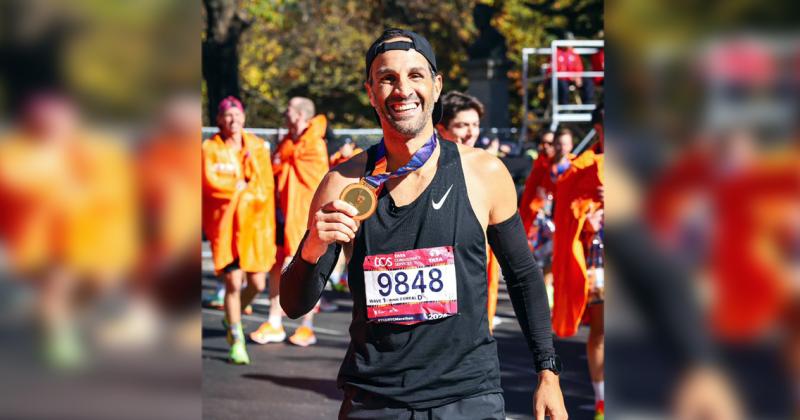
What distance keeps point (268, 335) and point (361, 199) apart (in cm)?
776

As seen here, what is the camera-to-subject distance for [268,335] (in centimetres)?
1071

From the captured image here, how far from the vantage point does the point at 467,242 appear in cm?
342

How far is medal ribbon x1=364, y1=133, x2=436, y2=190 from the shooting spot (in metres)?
3.29

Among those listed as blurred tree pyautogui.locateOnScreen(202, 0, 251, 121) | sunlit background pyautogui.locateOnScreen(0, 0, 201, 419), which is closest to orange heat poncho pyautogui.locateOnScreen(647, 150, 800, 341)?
sunlit background pyautogui.locateOnScreen(0, 0, 201, 419)

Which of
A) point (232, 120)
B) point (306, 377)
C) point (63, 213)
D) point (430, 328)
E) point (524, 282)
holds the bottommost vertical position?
point (306, 377)

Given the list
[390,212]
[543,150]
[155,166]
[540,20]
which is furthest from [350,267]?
[540,20]

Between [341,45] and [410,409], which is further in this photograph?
[341,45]

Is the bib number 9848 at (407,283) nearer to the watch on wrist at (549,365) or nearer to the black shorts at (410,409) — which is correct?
the black shorts at (410,409)

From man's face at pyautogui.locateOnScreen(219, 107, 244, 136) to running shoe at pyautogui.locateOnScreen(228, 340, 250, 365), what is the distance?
1750 millimetres

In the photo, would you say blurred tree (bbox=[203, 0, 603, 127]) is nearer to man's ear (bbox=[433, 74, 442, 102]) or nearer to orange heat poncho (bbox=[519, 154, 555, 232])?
orange heat poncho (bbox=[519, 154, 555, 232])

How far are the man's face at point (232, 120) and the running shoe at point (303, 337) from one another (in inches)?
74.7

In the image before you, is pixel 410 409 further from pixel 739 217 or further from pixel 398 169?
pixel 739 217

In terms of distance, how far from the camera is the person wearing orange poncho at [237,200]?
32.2 ft

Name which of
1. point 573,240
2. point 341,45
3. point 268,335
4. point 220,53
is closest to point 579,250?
point 573,240
